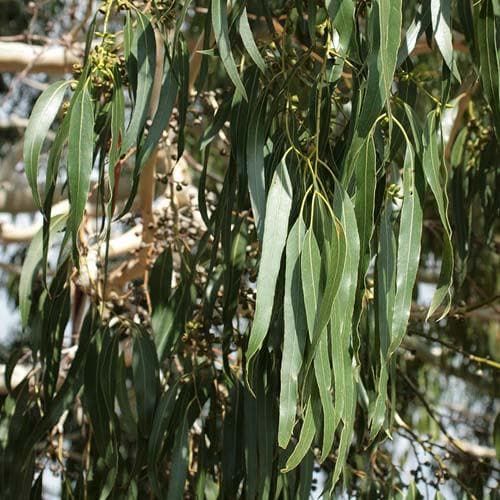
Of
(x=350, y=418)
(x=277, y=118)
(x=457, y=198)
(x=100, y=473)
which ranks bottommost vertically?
(x=100, y=473)

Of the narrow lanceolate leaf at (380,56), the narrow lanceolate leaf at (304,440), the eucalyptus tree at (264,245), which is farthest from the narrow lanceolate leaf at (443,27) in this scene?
the narrow lanceolate leaf at (304,440)

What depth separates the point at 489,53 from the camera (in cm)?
145

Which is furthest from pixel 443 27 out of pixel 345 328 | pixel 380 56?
pixel 345 328

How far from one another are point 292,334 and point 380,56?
1.01ft

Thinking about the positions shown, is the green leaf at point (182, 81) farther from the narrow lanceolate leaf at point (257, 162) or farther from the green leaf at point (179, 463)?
the green leaf at point (179, 463)

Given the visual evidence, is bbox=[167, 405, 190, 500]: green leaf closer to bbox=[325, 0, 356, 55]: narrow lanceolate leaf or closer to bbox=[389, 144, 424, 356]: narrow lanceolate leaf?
bbox=[389, 144, 424, 356]: narrow lanceolate leaf

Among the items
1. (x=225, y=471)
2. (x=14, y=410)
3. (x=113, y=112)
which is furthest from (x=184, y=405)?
(x=113, y=112)

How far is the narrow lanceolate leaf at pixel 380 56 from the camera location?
126cm

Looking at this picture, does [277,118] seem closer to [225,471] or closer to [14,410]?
[225,471]

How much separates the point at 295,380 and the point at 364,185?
0.78 feet

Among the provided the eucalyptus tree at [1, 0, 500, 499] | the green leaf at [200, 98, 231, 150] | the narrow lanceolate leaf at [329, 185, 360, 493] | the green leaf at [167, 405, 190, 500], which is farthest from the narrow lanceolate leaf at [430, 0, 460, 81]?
the green leaf at [167, 405, 190, 500]

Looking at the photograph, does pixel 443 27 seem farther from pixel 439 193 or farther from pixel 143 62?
pixel 143 62

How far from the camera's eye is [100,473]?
1816 millimetres

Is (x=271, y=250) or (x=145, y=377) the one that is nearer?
(x=271, y=250)
